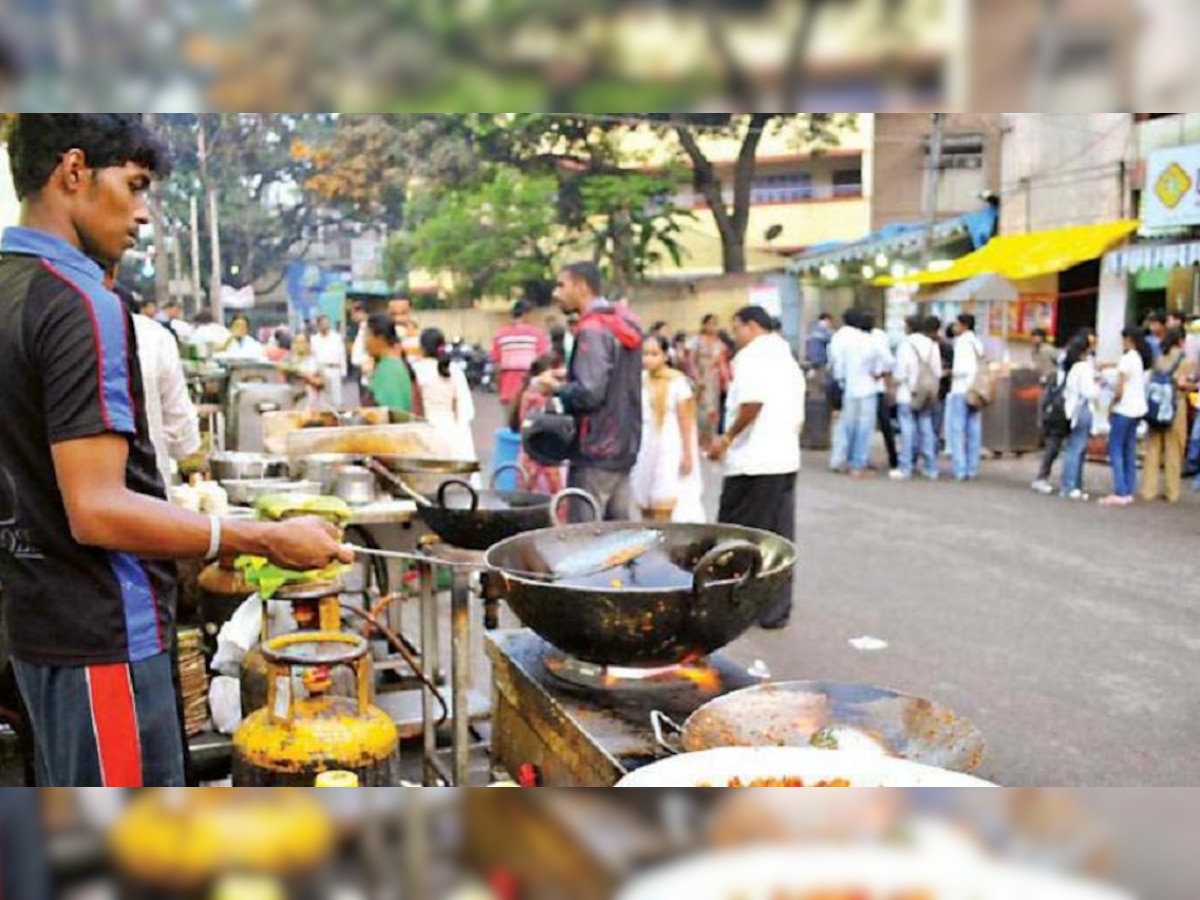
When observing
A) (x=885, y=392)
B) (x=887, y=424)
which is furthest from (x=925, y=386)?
(x=887, y=424)

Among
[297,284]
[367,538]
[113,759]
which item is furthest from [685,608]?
[297,284]

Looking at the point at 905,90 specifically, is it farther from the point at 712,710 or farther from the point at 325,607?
the point at 325,607

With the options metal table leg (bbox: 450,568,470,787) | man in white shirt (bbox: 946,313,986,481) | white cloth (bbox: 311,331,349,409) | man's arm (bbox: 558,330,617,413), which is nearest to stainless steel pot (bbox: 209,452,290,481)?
man's arm (bbox: 558,330,617,413)

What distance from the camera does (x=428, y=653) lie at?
446cm

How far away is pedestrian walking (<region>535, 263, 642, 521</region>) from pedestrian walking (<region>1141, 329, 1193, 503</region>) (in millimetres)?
6036

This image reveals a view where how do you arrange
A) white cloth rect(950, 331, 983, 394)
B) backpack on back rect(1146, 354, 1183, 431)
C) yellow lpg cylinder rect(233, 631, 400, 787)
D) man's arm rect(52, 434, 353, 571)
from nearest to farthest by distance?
man's arm rect(52, 434, 353, 571), yellow lpg cylinder rect(233, 631, 400, 787), backpack on back rect(1146, 354, 1183, 431), white cloth rect(950, 331, 983, 394)

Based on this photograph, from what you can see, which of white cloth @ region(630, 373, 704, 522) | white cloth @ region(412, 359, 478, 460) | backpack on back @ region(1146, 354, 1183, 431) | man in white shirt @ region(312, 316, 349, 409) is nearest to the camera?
white cloth @ region(630, 373, 704, 522)

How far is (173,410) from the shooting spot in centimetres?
415

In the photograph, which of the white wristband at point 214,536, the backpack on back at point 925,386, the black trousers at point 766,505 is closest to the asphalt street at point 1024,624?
the black trousers at point 766,505

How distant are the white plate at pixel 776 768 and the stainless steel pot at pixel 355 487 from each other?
3157 millimetres

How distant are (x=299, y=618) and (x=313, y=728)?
85 centimetres

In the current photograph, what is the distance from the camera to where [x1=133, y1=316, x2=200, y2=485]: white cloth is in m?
3.90

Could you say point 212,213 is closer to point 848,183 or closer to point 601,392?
point 601,392

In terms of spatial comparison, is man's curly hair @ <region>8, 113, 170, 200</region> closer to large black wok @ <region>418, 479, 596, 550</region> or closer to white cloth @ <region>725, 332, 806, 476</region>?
large black wok @ <region>418, 479, 596, 550</region>
